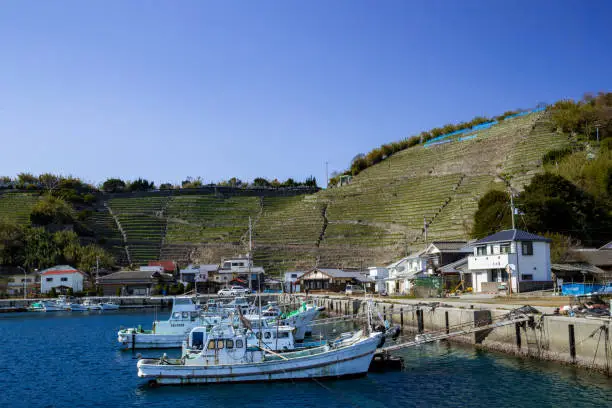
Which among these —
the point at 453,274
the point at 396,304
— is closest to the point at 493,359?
the point at 396,304

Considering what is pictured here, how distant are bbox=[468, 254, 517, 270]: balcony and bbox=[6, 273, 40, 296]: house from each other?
7181 centimetres

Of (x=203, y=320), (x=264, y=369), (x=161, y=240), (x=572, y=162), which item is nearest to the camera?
(x=264, y=369)

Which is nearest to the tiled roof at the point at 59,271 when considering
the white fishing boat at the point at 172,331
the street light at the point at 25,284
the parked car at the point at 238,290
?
the street light at the point at 25,284

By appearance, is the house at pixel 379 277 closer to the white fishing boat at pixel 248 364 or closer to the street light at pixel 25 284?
the white fishing boat at pixel 248 364

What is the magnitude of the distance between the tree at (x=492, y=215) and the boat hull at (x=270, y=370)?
46.6 meters

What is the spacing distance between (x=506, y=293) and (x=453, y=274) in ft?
43.5

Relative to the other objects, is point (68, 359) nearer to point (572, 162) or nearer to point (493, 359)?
point (493, 359)

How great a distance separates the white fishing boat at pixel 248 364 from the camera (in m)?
25.3

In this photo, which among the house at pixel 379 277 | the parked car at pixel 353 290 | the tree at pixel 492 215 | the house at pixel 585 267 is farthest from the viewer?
the house at pixel 379 277

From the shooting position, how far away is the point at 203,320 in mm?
38125

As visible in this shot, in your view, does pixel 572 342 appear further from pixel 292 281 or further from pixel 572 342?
pixel 292 281

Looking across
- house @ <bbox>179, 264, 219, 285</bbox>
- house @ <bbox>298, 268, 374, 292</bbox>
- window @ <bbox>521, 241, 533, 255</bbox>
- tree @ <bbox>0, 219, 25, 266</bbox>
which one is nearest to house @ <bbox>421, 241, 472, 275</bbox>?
house @ <bbox>298, 268, 374, 292</bbox>

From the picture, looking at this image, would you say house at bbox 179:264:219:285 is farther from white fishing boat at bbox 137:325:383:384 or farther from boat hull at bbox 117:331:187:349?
white fishing boat at bbox 137:325:383:384

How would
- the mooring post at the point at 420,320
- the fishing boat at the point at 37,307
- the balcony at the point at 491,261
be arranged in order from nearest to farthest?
the mooring post at the point at 420,320, the balcony at the point at 491,261, the fishing boat at the point at 37,307
